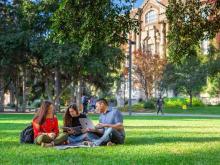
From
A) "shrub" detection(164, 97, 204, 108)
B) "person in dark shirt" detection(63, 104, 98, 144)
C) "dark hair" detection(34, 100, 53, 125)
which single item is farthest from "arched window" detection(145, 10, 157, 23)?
"dark hair" detection(34, 100, 53, 125)

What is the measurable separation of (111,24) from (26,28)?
93.6 feet

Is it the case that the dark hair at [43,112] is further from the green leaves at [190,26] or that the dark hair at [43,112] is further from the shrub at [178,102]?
the shrub at [178,102]

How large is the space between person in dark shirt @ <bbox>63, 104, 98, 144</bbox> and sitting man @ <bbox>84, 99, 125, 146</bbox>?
0.90ft

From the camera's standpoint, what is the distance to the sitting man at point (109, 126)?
12375 mm

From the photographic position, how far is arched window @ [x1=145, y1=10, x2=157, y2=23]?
86.3 m

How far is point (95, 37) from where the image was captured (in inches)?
563

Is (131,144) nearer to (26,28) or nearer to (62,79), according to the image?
(26,28)

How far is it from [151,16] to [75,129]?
7565 cm

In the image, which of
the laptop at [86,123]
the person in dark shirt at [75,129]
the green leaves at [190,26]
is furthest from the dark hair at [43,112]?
the green leaves at [190,26]

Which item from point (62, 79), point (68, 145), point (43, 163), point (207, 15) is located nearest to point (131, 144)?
point (68, 145)

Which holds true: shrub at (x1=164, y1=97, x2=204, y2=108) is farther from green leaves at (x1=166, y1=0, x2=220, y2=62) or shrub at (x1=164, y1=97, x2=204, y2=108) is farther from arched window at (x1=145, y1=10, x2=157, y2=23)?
green leaves at (x1=166, y1=0, x2=220, y2=62)

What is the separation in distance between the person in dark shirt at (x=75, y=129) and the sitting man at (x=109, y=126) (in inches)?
10.8

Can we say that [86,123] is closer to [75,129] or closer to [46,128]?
[75,129]

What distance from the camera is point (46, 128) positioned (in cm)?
1243
